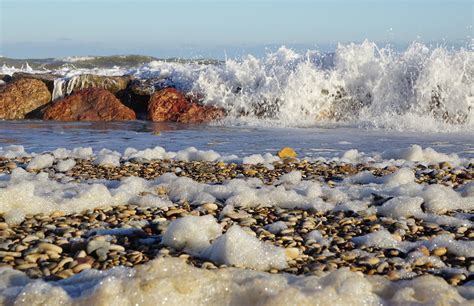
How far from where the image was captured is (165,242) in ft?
10.8

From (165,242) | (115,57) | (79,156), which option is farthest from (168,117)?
(115,57)

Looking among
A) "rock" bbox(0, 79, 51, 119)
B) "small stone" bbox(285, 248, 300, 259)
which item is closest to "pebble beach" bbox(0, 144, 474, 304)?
"small stone" bbox(285, 248, 300, 259)

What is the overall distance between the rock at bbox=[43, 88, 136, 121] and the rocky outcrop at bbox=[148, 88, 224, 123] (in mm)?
Result: 583

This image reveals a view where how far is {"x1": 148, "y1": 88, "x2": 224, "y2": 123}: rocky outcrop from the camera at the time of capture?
13344 mm

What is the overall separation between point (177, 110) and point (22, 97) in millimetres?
4070

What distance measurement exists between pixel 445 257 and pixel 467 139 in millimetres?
7161

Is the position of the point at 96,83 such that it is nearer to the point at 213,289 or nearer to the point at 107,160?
the point at 107,160

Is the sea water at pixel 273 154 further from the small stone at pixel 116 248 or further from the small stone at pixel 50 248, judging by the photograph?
the small stone at pixel 50 248

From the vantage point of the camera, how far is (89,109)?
1348 centimetres

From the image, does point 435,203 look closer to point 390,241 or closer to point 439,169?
point 390,241

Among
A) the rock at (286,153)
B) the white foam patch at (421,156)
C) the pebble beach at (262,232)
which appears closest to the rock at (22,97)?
the rock at (286,153)

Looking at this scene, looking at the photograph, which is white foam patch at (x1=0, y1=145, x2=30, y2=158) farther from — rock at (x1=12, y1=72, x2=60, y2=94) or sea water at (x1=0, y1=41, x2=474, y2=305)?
rock at (x1=12, y1=72, x2=60, y2=94)

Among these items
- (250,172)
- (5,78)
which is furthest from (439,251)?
(5,78)

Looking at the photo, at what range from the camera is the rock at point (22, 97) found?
46.7 ft
